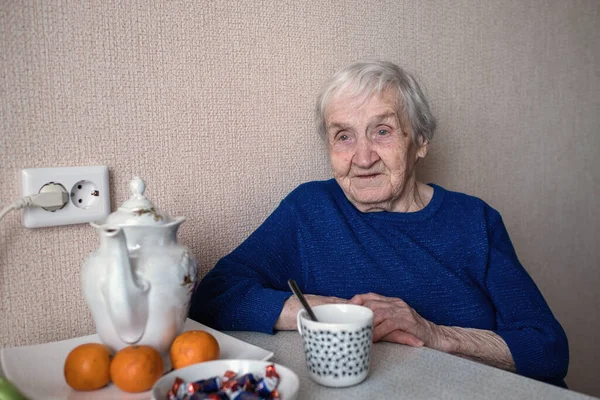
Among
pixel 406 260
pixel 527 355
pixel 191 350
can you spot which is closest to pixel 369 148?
pixel 406 260

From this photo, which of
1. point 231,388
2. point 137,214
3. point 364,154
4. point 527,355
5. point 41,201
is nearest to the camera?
point 231,388

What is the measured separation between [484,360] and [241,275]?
50 centimetres

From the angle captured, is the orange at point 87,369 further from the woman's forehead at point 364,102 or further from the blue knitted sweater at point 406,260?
the woman's forehead at point 364,102

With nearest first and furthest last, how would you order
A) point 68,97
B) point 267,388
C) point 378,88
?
point 267,388 < point 68,97 < point 378,88

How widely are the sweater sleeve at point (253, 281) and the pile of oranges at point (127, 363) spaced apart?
0.87ft

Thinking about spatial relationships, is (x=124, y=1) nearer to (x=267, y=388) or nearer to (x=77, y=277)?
(x=77, y=277)

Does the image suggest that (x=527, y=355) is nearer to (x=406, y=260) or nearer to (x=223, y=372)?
(x=406, y=260)

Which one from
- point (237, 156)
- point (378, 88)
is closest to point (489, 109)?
point (378, 88)

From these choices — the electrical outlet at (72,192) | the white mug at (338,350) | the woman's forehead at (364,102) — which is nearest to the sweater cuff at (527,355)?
the white mug at (338,350)

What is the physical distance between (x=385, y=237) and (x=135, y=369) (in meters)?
0.69

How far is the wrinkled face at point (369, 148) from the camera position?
3.83 ft

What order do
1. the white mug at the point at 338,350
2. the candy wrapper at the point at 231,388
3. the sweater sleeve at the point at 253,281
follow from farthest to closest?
1. the sweater sleeve at the point at 253,281
2. the white mug at the point at 338,350
3. the candy wrapper at the point at 231,388

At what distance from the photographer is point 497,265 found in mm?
1177

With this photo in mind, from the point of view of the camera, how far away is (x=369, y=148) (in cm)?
117
